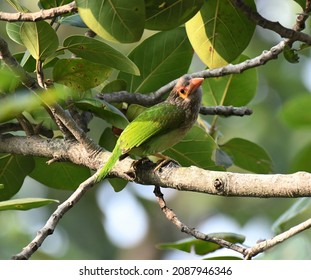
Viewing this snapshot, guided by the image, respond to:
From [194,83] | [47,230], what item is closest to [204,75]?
[194,83]

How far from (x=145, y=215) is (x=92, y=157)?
22.7 ft

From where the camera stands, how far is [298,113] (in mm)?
2473

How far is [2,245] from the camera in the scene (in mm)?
7574

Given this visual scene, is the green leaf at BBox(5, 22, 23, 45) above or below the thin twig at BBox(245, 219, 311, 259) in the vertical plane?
above

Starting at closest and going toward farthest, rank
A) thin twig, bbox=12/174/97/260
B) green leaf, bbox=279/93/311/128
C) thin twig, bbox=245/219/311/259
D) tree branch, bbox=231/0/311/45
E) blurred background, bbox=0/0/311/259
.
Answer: thin twig, bbox=12/174/97/260 < thin twig, bbox=245/219/311/259 < tree branch, bbox=231/0/311/45 < green leaf, bbox=279/93/311/128 < blurred background, bbox=0/0/311/259

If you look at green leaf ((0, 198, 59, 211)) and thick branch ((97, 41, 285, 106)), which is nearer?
green leaf ((0, 198, 59, 211))

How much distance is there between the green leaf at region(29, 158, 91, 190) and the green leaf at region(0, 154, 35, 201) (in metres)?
0.05

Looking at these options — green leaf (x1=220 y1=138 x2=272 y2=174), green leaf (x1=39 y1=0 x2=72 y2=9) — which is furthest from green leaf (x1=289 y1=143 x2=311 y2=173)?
green leaf (x1=39 y1=0 x2=72 y2=9)

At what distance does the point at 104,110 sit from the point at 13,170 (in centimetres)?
53

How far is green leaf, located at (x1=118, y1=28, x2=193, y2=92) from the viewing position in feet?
9.10

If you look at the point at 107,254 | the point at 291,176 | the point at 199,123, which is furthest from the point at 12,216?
the point at 291,176

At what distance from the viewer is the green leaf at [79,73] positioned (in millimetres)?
2307

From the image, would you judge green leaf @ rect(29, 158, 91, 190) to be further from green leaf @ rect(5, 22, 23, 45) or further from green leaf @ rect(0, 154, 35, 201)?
green leaf @ rect(5, 22, 23, 45)
